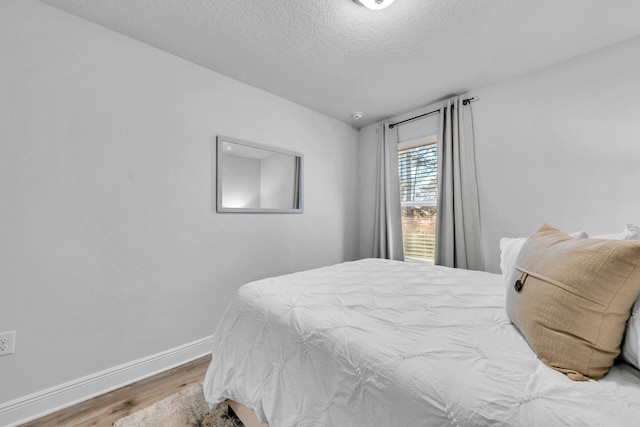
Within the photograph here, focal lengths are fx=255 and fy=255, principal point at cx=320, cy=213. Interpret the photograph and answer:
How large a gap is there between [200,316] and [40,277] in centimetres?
102

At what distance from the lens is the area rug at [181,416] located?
1337 mm

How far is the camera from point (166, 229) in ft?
6.38

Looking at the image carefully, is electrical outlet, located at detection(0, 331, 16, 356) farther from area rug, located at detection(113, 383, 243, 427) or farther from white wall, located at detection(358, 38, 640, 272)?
white wall, located at detection(358, 38, 640, 272)

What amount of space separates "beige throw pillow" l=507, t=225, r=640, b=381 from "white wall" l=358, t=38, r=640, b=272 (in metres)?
1.67

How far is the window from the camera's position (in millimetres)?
2924

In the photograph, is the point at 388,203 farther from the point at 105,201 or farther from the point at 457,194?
the point at 105,201

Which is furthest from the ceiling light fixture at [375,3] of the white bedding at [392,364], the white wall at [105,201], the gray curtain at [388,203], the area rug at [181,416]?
the area rug at [181,416]

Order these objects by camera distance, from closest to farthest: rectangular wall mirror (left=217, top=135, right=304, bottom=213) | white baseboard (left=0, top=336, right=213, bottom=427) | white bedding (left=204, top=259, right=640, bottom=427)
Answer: white bedding (left=204, top=259, right=640, bottom=427)
white baseboard (left=0, top=336, right=213, bottom=427)
rectangular wall mirror (left=217, top=135, right=304, bottom=213)

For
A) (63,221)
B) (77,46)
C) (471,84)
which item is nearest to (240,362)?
(63,221)

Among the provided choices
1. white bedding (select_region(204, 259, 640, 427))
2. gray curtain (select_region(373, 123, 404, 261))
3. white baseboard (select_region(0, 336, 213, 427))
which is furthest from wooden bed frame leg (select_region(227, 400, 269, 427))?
gray curtain (select_region(373, 123, 404, 261))

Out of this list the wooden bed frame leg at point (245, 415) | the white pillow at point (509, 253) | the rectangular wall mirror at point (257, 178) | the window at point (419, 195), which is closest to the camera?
the wooden bed frame leg at point (245, 415)

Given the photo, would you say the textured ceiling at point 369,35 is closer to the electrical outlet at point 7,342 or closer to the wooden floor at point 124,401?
the electrical outlet at point 7,342

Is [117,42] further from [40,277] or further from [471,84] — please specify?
[471,84]

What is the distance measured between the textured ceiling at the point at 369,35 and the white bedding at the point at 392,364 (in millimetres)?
1663
